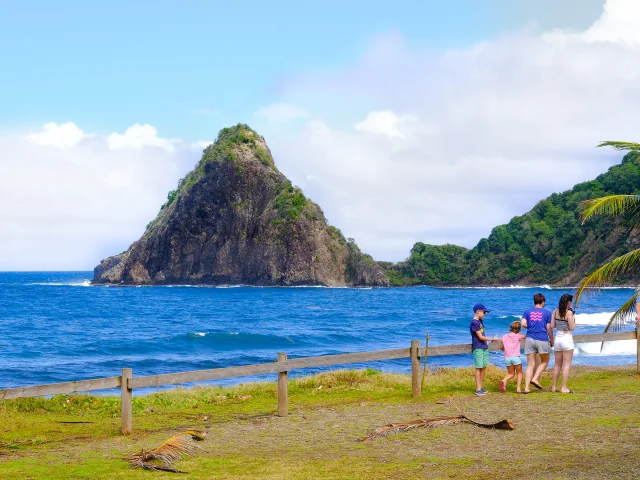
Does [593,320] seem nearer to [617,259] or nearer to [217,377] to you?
[617,259]

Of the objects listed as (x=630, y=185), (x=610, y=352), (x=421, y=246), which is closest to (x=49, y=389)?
(x=610, y=352)

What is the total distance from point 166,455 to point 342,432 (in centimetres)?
303

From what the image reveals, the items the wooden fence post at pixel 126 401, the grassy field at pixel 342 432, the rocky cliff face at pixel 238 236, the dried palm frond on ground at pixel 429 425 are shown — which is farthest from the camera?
the rocky cliff face at pixel 238 236

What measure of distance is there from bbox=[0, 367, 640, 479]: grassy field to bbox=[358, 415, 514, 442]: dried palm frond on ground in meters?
0.16

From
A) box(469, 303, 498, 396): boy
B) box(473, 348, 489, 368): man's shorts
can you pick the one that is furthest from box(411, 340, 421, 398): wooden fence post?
box(473, 348, 489, 368): man's shorts

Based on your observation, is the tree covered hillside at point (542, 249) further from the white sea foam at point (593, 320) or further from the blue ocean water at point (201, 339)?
the blue ocean water at point (201, 339)

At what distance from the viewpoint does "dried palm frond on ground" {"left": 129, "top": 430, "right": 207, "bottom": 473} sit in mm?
8891

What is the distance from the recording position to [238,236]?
559ft

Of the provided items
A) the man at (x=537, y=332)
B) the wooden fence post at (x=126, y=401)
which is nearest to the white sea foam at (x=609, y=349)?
the man at (x=537, y=332)

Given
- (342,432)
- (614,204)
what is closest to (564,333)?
(614,204)

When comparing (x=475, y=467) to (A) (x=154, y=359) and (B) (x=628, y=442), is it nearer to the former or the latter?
(B) (x=628, y=442)

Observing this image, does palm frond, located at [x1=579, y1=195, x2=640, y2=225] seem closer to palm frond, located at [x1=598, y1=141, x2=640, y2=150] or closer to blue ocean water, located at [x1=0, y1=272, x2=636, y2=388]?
palm frond, located at [x1=598, y1=141, x2=640, y2=150]

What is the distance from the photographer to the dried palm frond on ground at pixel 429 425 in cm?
1059

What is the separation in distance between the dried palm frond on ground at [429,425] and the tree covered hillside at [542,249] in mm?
100942
